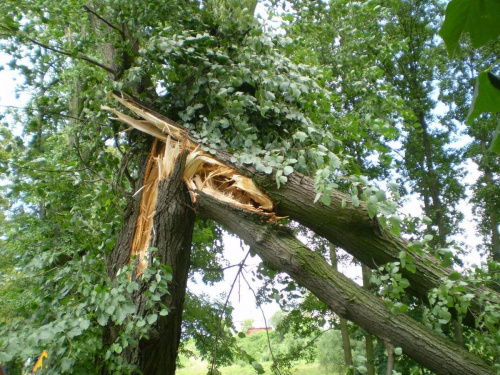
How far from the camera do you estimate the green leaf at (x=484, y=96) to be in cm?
36

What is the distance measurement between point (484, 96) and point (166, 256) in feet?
7.53

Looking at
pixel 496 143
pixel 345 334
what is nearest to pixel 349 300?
pixel 496 143

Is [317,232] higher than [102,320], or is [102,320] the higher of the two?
[317,232]

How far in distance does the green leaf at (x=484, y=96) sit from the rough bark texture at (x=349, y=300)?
1.69m

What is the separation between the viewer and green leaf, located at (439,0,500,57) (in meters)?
0.36

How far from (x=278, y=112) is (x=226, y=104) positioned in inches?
13.5

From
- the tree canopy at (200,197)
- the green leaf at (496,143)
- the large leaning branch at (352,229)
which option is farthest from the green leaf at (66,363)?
the green leaf at (496,143)

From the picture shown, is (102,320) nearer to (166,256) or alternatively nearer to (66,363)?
(66,363)

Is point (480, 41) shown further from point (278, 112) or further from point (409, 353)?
point (278, 112)

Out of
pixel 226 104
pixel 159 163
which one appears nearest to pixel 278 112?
pixel 226 104

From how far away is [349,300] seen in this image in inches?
75.8

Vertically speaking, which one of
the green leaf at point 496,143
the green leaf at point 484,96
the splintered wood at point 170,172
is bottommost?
the green leaf at point 496,143

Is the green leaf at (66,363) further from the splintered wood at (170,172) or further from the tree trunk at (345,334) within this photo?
the tree trunk at (345,334)

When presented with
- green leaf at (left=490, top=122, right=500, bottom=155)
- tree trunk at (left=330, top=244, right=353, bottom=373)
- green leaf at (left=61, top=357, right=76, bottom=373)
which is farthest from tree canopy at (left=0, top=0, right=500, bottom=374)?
tree trunk at (left=330, top=244, right=353, bottom=373)
